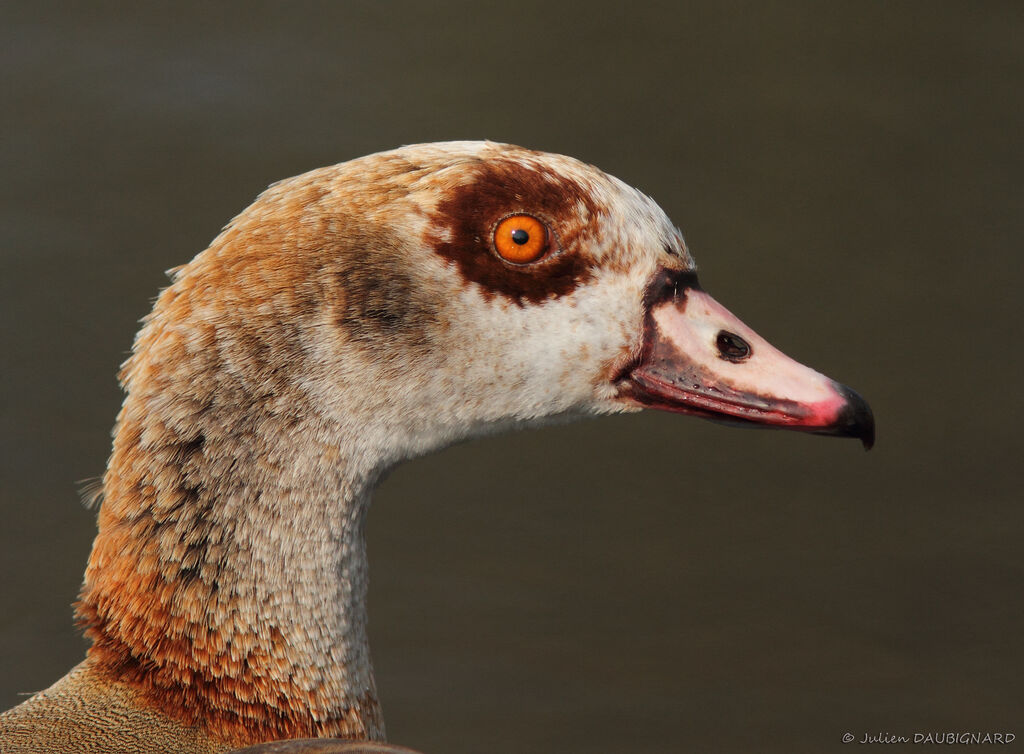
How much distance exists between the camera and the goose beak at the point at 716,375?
321cm

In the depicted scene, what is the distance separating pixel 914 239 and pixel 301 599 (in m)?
4.95

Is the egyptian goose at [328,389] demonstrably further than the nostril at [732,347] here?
No

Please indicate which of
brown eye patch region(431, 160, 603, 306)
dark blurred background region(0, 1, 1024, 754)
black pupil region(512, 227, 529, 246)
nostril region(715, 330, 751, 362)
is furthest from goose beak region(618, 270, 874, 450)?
dark blurred background region(0, 1, 1024, 754)

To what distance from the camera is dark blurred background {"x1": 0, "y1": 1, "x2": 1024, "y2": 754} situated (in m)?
5.52

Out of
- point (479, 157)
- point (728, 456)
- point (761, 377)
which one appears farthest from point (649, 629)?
point (479, 157)

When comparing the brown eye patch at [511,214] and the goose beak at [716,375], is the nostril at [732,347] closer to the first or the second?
the goose beak at [716,375]

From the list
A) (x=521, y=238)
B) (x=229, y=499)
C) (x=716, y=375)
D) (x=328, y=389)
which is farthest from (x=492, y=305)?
(x=229, y=499)

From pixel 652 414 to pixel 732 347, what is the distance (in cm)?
339

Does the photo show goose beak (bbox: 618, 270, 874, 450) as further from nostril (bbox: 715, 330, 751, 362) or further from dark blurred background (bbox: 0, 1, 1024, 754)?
dark blurred background (bbox: 0, 1, 1024, 754)

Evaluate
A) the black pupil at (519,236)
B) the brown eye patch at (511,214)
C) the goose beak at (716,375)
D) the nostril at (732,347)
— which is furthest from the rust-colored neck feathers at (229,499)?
the nostril at (732,347)

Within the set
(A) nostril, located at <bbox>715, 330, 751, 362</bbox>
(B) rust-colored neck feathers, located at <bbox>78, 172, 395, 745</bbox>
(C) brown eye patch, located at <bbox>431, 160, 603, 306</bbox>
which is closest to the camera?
(B) rust-colored neck feathers, located at <bbox>78, 172, 395, 745</bbox>

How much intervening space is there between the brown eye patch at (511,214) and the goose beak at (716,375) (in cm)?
22

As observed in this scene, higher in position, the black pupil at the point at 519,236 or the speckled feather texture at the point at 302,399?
the black pupil at the point at 519,236

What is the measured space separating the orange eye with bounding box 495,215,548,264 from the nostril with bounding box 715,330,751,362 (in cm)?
49
